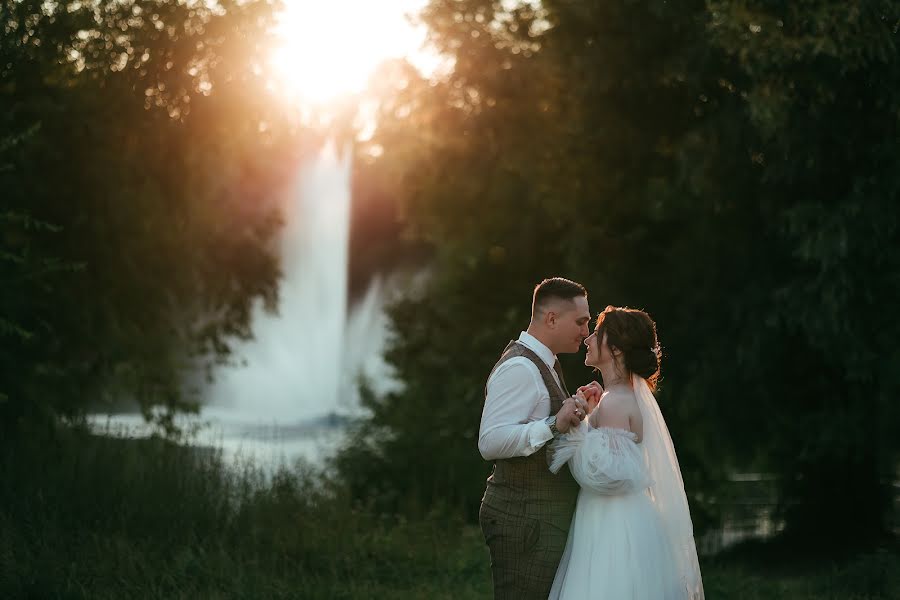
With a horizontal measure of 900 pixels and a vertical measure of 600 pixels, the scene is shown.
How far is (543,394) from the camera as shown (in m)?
5.64

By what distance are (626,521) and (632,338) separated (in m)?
0.83

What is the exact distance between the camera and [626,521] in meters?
5.79

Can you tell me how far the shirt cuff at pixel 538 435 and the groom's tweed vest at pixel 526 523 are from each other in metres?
0.27

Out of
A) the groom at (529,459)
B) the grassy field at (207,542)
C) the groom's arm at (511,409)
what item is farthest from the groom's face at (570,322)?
the grassy field at (207,542)

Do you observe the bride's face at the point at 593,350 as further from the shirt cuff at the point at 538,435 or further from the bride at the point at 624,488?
the shirt cuff at the point at 538,435

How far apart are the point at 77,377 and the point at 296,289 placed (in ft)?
88.2

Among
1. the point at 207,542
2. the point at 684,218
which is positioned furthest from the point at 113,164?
the point at 684,218

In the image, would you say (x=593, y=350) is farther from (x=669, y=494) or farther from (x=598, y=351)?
(x=669, y=494)

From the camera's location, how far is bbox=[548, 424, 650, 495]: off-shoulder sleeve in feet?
18.4

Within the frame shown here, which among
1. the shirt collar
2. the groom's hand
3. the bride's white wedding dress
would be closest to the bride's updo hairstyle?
the bride's white wedding dress

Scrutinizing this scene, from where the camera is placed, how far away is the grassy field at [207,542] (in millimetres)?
9055

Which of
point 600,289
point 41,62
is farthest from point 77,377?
point 600,289

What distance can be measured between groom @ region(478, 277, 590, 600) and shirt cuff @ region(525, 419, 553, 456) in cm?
7

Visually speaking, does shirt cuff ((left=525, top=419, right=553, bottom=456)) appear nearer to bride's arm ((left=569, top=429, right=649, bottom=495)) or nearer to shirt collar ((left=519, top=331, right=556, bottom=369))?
bride's arm ((left=569, top=429, right=649, bottom=495))
